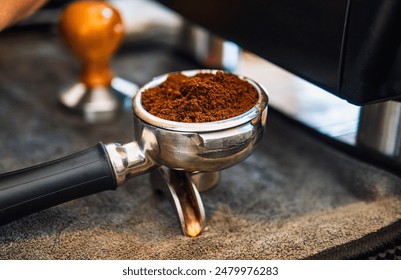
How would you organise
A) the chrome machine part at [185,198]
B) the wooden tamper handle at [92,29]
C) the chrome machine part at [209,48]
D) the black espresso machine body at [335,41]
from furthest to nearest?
the chrome machine part at [209,48] < the wooden tamper handle at [92,29] < the chrome machine part at [185,198] < the black espresso machine body at [335,41]

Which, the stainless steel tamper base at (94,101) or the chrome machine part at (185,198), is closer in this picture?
the chrome machine part at (185,198)

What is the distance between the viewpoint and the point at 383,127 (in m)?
0.79

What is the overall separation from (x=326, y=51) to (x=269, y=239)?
0.81ft

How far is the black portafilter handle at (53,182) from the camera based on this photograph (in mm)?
671

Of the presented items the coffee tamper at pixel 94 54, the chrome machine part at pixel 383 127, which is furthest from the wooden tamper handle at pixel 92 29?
the chrome machine part at pixel 383 127

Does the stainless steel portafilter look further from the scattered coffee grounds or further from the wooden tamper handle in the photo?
the wooden tamper handle

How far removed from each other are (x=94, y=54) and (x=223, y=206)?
40 centimetres

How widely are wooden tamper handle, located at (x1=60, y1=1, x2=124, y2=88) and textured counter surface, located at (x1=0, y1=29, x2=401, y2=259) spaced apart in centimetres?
12

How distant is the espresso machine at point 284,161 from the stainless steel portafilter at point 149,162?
0.02 metres

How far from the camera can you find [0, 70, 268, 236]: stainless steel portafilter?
0.65 meters

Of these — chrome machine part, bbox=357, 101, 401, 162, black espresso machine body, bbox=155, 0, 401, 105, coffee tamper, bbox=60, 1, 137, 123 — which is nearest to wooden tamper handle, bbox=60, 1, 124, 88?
coffee tamper, bbox=60, 1, 137, 123

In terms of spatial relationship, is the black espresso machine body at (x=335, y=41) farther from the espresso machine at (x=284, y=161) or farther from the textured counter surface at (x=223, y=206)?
the textured counter surface at (x=223, y=206)

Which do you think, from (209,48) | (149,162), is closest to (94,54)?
(209,48)

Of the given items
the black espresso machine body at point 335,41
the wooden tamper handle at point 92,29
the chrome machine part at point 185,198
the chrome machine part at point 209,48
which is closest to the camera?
the black espresso machine body at point 335,41
